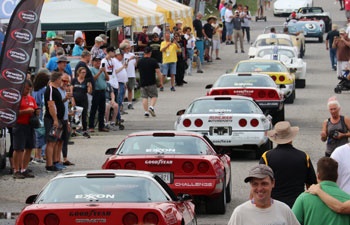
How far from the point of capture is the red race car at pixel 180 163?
1448 cm

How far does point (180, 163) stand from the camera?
14.5 meters

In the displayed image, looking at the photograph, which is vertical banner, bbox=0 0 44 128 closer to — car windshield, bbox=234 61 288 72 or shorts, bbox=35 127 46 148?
shorts, bbox=35 127 46 148

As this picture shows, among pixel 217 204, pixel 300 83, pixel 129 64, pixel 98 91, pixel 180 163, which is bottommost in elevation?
pixel 300 83

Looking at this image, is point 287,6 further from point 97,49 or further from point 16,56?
point 16,56

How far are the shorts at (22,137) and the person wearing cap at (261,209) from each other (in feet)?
33.7

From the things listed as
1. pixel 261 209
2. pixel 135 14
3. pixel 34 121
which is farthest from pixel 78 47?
pixel 261 209

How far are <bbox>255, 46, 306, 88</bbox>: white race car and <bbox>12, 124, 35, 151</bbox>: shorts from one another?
725 inches

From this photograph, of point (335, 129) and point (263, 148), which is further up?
point (335, 129)

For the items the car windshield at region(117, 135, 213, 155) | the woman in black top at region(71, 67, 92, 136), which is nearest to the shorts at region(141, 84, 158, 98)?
the woman in black top at region(71, 67, 92, 136)

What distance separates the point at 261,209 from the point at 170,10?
115ft

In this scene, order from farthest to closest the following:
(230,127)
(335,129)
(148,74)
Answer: (148,74) → (230,127) → (335,129)

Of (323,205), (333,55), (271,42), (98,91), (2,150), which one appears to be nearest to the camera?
(323,205)

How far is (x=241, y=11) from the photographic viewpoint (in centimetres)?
5425

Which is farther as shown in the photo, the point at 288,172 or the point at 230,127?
the point at 230,127
